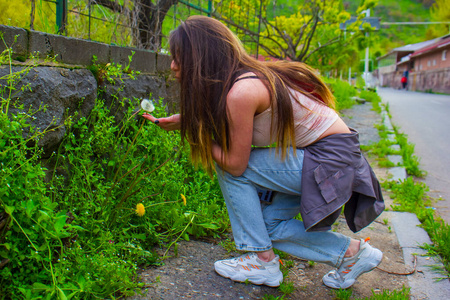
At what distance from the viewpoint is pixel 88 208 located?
6.63ft

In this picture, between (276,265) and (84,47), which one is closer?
(276,265)

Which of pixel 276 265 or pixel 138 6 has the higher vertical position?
pixel 138 6

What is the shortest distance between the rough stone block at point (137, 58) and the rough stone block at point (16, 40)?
0.70m

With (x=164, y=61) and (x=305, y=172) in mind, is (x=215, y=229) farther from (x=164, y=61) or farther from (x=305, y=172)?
(x=164, y=61)

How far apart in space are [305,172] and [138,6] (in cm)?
213

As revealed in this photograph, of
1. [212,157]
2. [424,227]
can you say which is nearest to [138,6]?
[212,157]

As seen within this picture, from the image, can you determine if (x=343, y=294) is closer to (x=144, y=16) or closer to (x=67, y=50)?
(x=67, y=50)

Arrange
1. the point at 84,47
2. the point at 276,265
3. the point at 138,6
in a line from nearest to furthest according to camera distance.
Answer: the point at 276,265
the point at 84,47
the point at 138,6

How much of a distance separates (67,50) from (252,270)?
1.57 m

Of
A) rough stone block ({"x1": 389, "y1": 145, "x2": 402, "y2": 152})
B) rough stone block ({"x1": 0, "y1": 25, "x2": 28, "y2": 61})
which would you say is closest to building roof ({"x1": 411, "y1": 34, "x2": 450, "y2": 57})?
rough stone block ({"x1": 389, "y1": 145, "x2": 402, "y2": 152})

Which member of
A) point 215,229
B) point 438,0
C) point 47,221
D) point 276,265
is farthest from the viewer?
point 438,0

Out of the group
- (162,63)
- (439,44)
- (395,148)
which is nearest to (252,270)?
(162,63)

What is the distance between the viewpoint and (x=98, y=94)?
2492 millimetres

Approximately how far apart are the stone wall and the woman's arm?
794 mm
